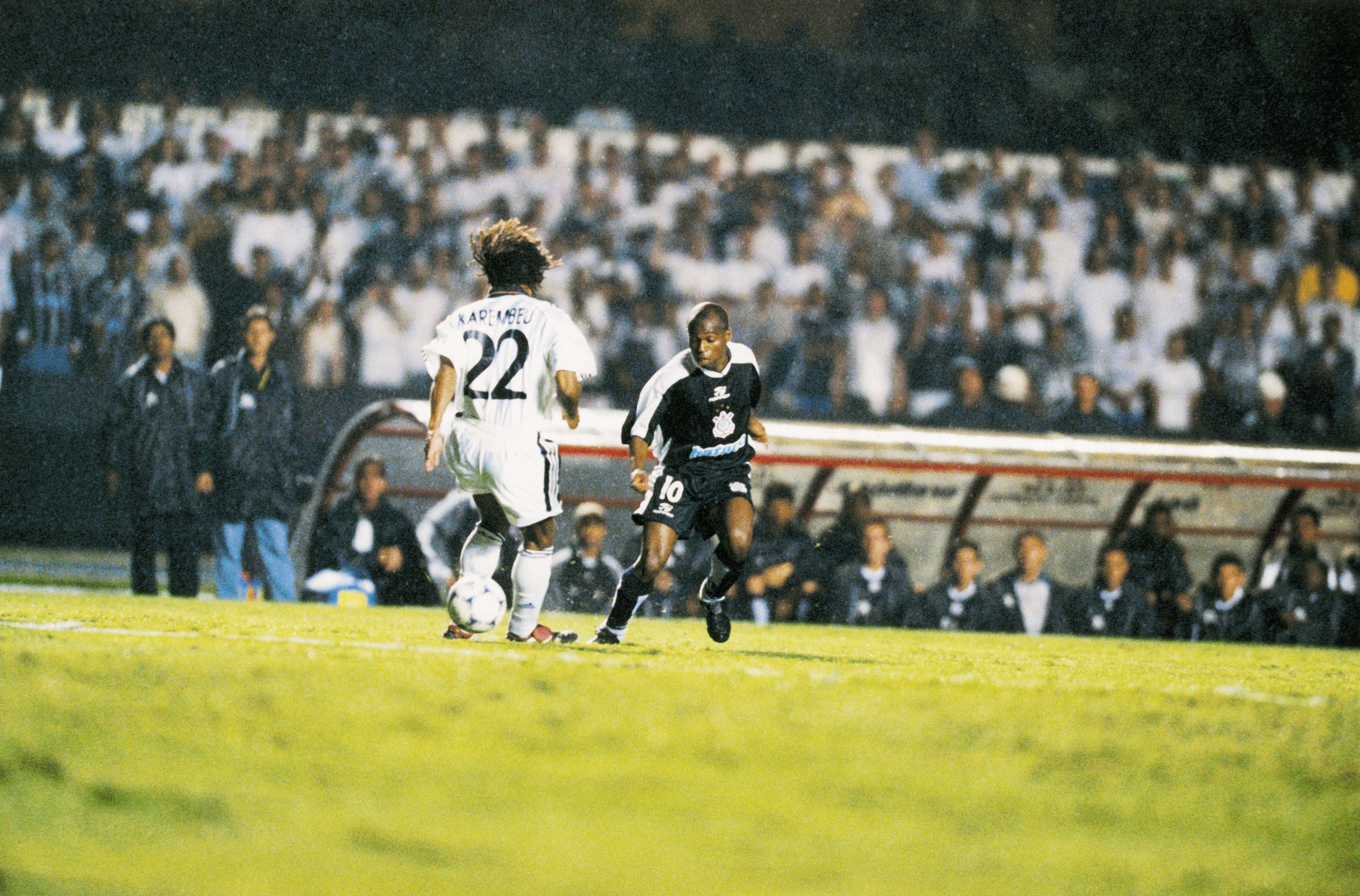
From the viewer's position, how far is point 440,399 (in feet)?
23.2

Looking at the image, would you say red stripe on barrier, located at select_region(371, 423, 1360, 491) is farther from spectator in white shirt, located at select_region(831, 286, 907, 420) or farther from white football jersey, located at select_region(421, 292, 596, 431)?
white football jersey, located at select_region(421, 292, 596, 431)

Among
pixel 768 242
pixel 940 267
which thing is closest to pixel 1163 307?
pixel 940 267

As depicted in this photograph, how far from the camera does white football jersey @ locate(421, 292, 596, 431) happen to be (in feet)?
23.3

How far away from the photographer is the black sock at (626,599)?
7.52 m

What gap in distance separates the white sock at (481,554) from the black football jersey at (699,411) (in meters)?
0.79

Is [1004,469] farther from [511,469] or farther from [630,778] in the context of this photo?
[630,778]

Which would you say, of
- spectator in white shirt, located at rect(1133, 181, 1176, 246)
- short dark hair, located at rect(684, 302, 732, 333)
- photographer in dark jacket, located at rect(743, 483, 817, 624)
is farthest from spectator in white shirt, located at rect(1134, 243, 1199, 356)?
short dark hair, located at rect(684, 302, 732, 333)

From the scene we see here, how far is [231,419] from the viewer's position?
11.4m

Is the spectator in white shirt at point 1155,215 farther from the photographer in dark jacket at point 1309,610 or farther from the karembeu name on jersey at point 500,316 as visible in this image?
the karembeu name on jersey at point 500,316

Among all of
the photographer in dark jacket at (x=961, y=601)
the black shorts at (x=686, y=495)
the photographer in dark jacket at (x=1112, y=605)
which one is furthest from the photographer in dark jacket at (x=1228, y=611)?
the black shorts at (x=686, y=495)

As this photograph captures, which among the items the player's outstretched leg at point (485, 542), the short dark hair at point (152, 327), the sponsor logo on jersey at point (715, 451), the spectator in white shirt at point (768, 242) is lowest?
the player's outstretched leg at point (485, 542)

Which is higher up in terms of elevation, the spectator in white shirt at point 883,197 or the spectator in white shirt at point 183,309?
the spectator in white shirt at point 883,197

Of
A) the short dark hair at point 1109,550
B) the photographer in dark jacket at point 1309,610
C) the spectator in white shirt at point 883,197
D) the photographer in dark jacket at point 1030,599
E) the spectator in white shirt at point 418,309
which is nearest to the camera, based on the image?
the photographer in dark jacket at point 1030,599

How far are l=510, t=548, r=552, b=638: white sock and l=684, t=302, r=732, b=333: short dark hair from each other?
1183 millimetres
